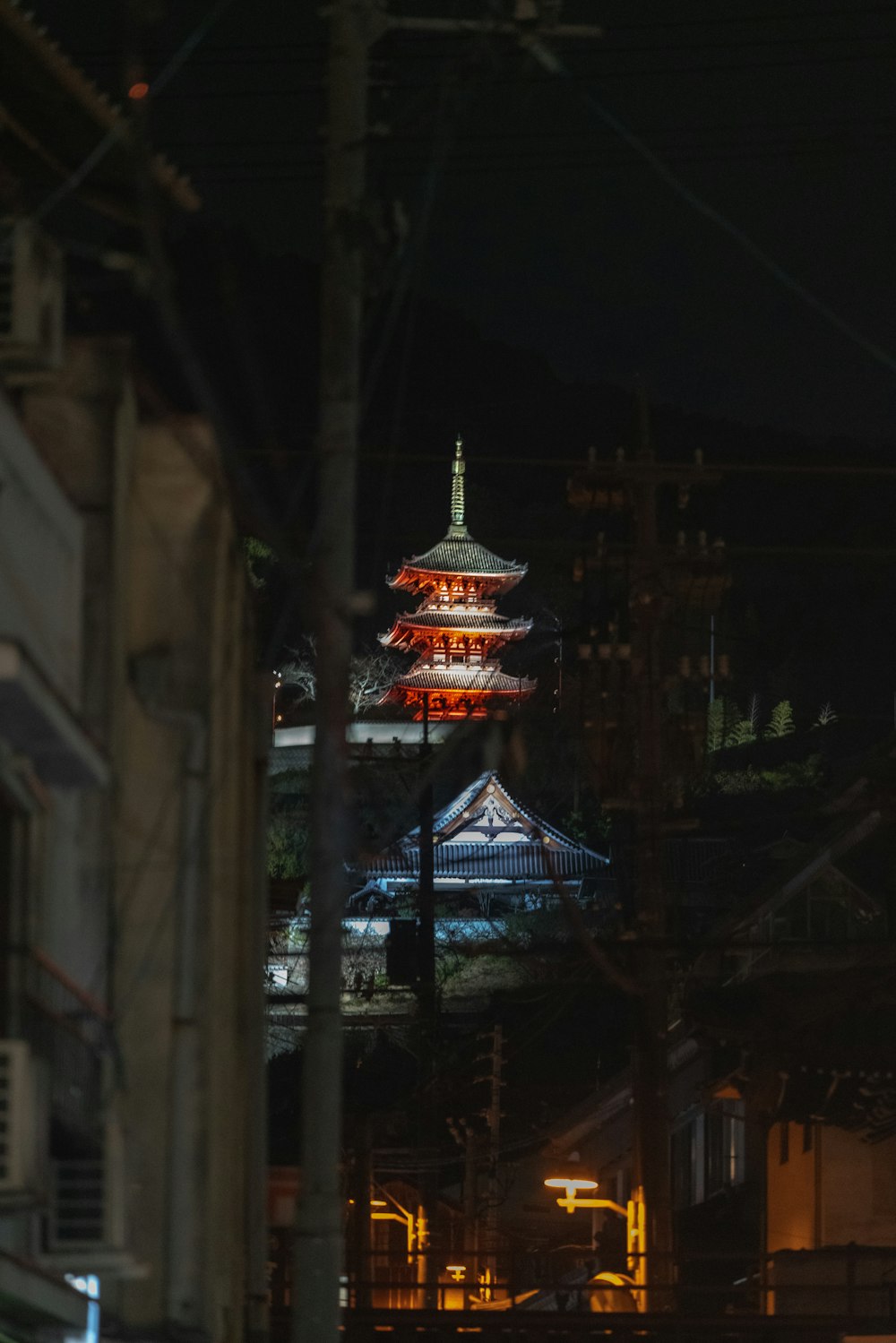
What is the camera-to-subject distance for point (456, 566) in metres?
87.2

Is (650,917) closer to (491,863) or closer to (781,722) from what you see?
(491,863)

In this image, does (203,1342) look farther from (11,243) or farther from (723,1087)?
(723,1087)

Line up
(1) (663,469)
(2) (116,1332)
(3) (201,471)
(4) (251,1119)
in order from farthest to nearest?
(1) (663,469) < (4) (251,1119) < (3) (201,471) < (2) (116,1332)

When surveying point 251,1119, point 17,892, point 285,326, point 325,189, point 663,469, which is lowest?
point 251,1119

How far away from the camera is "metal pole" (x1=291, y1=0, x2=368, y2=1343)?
8.94 m

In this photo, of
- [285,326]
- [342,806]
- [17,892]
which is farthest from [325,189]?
[285,326]

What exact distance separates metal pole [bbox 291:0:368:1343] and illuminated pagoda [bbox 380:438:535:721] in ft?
A: 245

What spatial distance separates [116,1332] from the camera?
9.90 m

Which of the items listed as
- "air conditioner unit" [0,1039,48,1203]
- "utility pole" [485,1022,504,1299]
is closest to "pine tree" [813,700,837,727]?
"utility pole" [485,1022,504,1299]

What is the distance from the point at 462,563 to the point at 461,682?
588cm

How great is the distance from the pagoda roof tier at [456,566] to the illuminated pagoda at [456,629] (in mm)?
42

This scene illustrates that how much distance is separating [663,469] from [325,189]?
12.7 meters

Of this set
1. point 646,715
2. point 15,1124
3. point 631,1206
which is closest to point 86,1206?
point 15,1124

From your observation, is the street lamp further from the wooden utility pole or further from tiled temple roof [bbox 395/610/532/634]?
tiled temple roof [bbox 395/610/532/634]
